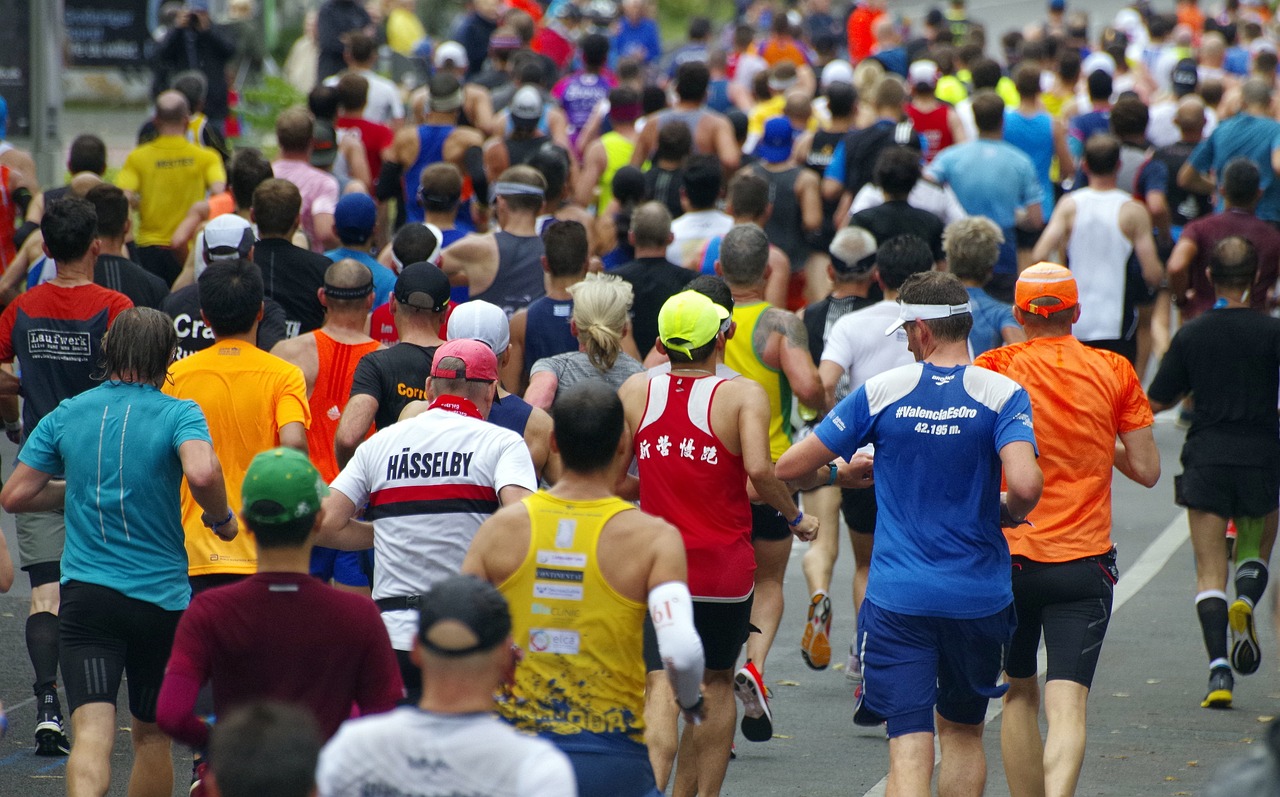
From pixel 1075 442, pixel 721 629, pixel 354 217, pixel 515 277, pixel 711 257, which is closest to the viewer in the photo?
pixel 721 629

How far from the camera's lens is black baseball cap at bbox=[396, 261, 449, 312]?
22.5ft

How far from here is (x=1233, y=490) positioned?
818cm

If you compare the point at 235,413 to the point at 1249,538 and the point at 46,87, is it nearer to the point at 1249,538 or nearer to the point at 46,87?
the point at 1249,538

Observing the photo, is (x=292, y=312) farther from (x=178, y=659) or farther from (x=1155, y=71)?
(x=1155, y=71)

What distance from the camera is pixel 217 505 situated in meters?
5.67

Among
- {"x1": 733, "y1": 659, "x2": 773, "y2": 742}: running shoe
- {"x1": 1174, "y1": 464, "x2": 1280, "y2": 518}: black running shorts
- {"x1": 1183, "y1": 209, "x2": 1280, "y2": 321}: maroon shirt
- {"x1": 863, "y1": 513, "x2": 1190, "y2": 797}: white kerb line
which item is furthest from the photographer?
{"x1": 1183, "y1": 209, "x2": 1280, "y2": 321}: maroon shirt

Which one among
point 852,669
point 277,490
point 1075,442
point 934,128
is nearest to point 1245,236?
point 852,669

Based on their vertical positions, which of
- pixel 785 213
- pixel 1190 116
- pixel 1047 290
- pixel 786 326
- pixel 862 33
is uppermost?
pixel 862 33

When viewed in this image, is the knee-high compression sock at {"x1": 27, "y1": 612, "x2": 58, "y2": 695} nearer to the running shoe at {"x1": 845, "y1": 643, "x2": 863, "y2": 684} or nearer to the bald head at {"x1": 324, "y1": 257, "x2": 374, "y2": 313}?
the bald head at {"x1": 324, "y1": 257, "x2": 374, "y2": 313}

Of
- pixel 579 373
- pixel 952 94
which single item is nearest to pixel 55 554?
pixel 579 373

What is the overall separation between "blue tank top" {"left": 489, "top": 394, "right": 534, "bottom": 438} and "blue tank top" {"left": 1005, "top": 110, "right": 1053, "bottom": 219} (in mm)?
9299

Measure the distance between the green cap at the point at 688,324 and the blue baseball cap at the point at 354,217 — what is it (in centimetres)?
295

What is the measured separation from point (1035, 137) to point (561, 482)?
1084 cm

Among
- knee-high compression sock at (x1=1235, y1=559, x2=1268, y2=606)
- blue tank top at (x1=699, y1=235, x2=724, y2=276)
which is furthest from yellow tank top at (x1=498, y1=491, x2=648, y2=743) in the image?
blue tank top at (x1=699, y1=235, x2=724, y2=276)
